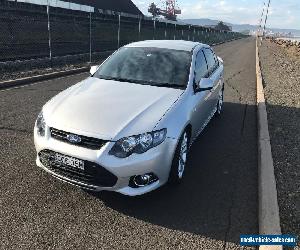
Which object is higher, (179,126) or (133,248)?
(179,126)

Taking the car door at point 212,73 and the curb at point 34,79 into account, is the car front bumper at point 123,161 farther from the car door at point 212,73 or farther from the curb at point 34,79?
the curb at point 34,79

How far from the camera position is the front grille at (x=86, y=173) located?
13.4ft

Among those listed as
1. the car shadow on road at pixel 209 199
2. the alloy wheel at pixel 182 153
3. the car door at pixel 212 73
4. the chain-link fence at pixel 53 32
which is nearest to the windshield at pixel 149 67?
the alloy wheel at pixel 182 153

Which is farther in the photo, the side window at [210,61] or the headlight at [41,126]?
the side window at [210,61]

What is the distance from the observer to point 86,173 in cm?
415

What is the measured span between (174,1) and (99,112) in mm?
173053

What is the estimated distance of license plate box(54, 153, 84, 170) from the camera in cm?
413

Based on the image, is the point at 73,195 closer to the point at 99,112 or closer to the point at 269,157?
the point at 99,112

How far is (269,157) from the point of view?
5.95 m

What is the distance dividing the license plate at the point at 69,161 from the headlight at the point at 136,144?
0.37 metres

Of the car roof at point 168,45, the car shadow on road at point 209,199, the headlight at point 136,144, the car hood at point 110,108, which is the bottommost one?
the car shadow on road at point 209,199

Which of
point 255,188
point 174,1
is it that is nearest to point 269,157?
point 255,188

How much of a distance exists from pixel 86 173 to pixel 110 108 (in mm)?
908

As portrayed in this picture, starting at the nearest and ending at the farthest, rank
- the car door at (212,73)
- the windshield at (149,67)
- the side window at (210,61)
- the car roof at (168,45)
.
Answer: the windshield at (149,67), the car roof at (168,45), the car door at (212,73), the side window at (210,61)
